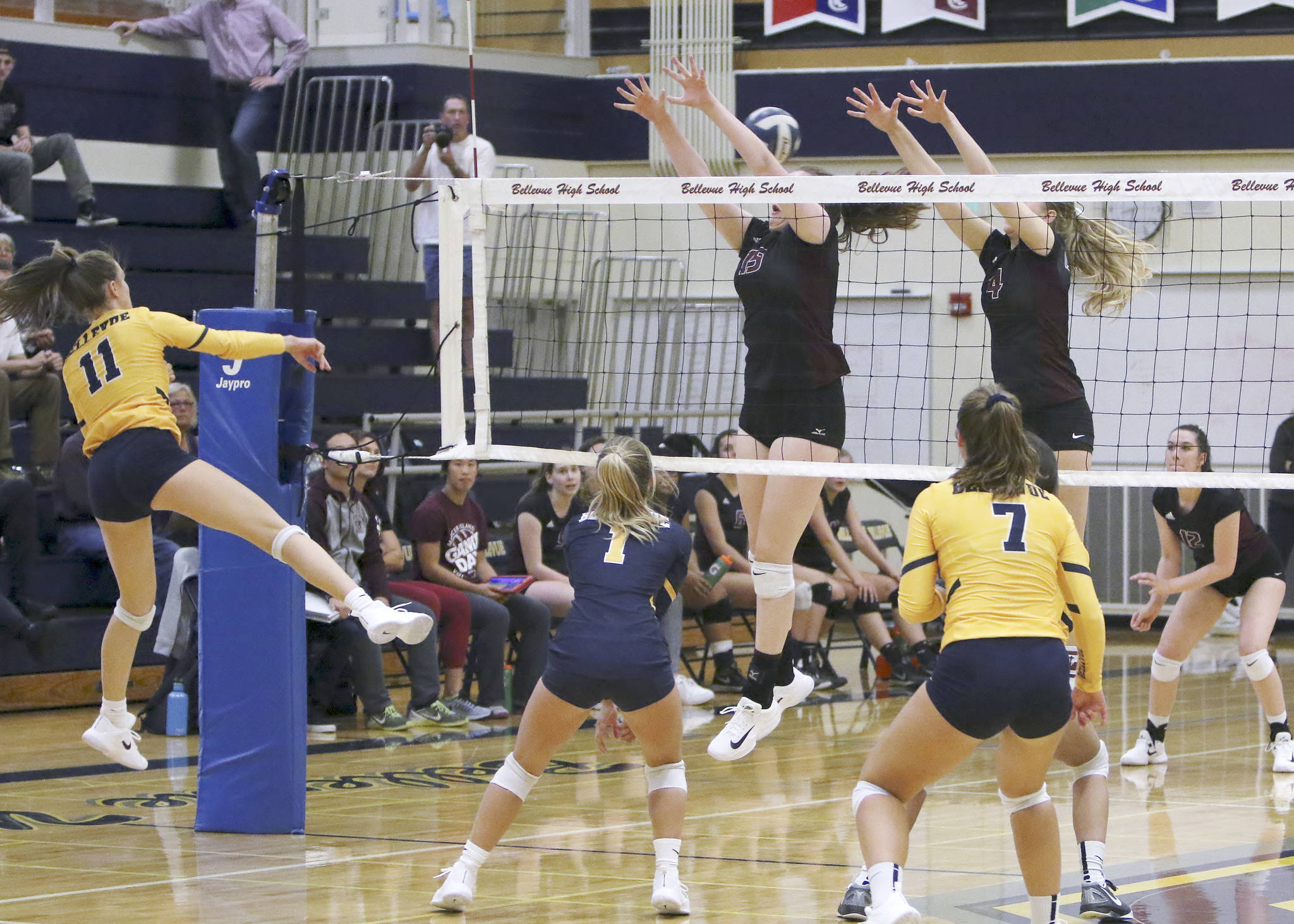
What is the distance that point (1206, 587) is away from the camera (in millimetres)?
8609

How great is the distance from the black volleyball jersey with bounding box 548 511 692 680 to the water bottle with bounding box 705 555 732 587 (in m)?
5.18

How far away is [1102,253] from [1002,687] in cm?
232

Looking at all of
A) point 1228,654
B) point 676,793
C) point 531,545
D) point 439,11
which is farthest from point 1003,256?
point 439,11

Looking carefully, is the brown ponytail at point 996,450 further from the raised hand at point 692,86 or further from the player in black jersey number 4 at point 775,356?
the raised hand at point 692,86

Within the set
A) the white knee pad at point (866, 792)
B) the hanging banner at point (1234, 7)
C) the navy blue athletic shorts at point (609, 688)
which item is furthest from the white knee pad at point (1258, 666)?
the hanging banner at point (1234, 7)

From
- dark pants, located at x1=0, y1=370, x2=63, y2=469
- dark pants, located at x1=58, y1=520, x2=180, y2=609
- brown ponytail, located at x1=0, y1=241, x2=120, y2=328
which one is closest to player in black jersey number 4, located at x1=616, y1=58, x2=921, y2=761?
brown ponytail, located at x1=0, y1=241, x2=120, y2=328

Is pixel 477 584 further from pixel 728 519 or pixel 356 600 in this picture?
pixel 356 600

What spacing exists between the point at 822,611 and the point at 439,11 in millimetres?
6393

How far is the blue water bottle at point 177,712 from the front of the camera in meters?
9.60

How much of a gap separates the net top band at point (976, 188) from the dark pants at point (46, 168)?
7.26 meters

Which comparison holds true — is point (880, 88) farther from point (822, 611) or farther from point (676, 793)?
point (676, 793)

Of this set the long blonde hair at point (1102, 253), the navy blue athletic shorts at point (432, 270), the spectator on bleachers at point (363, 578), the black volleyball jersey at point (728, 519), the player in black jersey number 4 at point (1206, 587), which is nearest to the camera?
the long blonde hair at point (1102, 253)

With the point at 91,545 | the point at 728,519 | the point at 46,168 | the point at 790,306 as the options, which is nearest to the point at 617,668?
the point at 790,306

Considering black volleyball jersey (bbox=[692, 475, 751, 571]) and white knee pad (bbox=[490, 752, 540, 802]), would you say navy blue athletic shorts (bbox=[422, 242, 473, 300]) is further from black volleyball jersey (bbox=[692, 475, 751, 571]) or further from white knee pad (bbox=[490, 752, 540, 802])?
white knee pad (bbox=[490, 752, 540, 802])
